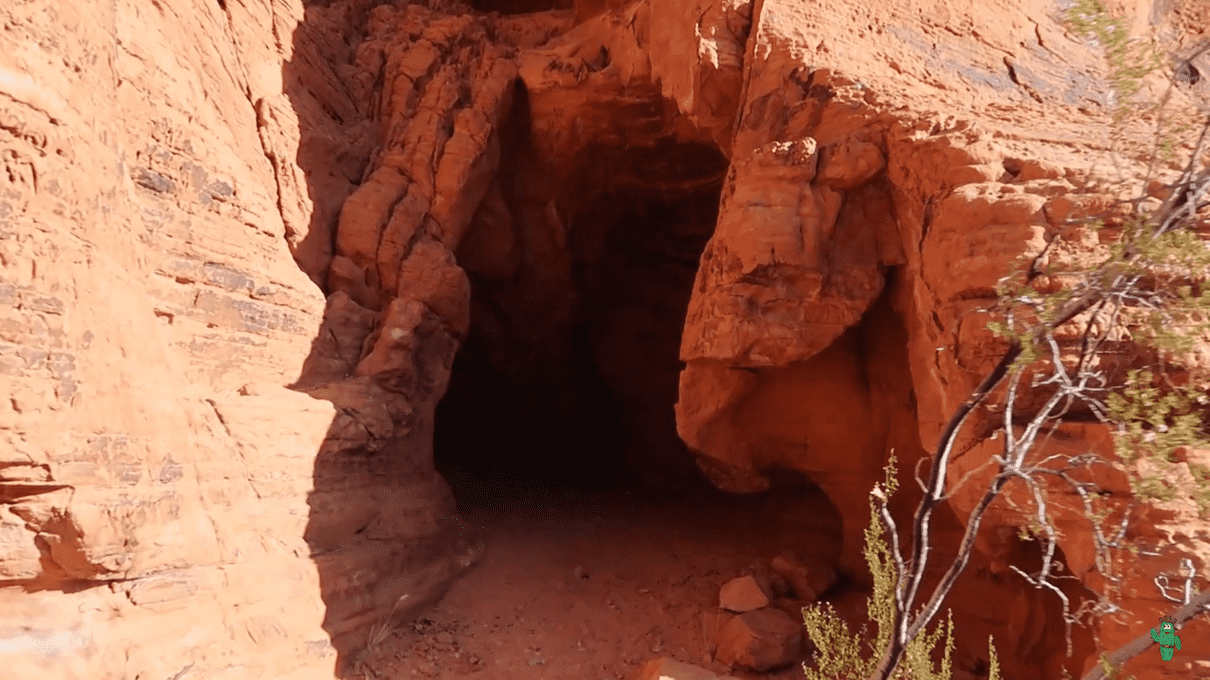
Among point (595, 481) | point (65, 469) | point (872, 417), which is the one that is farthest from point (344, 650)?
point (595, 481)

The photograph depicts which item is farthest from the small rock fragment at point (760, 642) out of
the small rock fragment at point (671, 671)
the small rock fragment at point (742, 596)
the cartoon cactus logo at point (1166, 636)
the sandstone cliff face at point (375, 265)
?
the cartoon cactus logo at point (1166, 636)

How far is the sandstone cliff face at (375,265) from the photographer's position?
3.95 metres

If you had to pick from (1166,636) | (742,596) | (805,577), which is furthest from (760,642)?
(1166,636)

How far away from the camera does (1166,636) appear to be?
266 centimetres

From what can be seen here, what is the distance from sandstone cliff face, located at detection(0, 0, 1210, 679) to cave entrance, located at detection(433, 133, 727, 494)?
496 millimetres

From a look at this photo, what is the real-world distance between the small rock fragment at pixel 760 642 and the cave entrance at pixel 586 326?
15.5 feet

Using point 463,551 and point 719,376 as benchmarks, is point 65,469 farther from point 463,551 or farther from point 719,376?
point 719,376

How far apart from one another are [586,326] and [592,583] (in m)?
4.45

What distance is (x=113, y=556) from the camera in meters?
3.99

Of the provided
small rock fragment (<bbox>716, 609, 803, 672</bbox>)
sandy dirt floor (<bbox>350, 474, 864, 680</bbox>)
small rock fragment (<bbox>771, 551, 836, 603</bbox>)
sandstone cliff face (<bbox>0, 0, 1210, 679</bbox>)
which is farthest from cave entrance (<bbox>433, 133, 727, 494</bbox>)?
small rock fragment (<bbox>716, 609, 803, 672</bbox>)

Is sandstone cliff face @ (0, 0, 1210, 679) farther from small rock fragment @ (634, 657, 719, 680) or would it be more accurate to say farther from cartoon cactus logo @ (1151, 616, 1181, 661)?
small rock fragment @ (634, 657, 719, 680)

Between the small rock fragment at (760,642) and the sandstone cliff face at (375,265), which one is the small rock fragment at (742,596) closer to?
the small rock fragment at (760,642)

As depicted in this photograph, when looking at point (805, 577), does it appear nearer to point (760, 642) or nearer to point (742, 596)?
point (742, 596)

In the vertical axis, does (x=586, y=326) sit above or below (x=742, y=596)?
above
